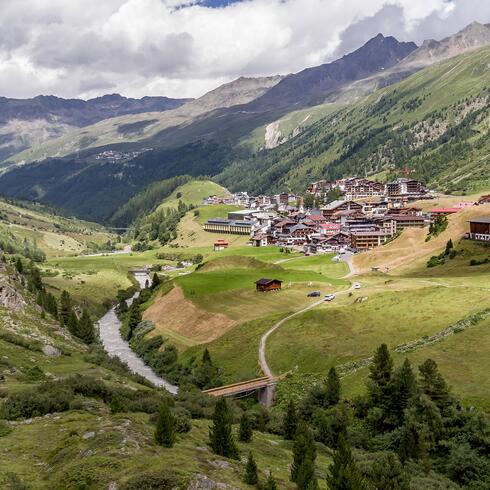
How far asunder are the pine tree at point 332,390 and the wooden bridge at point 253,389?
13.8m

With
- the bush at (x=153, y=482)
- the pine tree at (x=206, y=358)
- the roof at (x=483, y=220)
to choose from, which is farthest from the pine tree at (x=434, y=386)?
the roof at (x=483, y=220)

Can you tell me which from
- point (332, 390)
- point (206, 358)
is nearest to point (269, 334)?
point (206, 358)

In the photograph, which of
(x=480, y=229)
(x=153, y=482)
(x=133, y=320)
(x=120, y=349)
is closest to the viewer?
(x=153, y=482)

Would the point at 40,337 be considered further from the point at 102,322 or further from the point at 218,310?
the point at 102,322

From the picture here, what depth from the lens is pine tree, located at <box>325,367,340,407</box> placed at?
7481 cm

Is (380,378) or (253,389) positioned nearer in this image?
(380,378)

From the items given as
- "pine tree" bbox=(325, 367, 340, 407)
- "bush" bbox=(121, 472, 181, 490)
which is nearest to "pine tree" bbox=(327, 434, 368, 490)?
"bush" bbox=(121, 472, 181, 490)

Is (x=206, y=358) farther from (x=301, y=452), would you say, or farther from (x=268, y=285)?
(x=301, y=452)

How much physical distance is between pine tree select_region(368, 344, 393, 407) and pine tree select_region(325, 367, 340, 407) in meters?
5.29

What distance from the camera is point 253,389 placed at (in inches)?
3413

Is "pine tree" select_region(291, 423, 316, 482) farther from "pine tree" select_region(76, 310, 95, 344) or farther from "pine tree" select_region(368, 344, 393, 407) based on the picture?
"pine tree" select_region(76, 310, 95, 344)

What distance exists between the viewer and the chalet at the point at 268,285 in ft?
465

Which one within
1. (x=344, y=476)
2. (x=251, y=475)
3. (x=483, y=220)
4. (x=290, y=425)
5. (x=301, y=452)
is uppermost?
(x=483, y=220)

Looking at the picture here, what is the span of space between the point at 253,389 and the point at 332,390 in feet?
52.5
